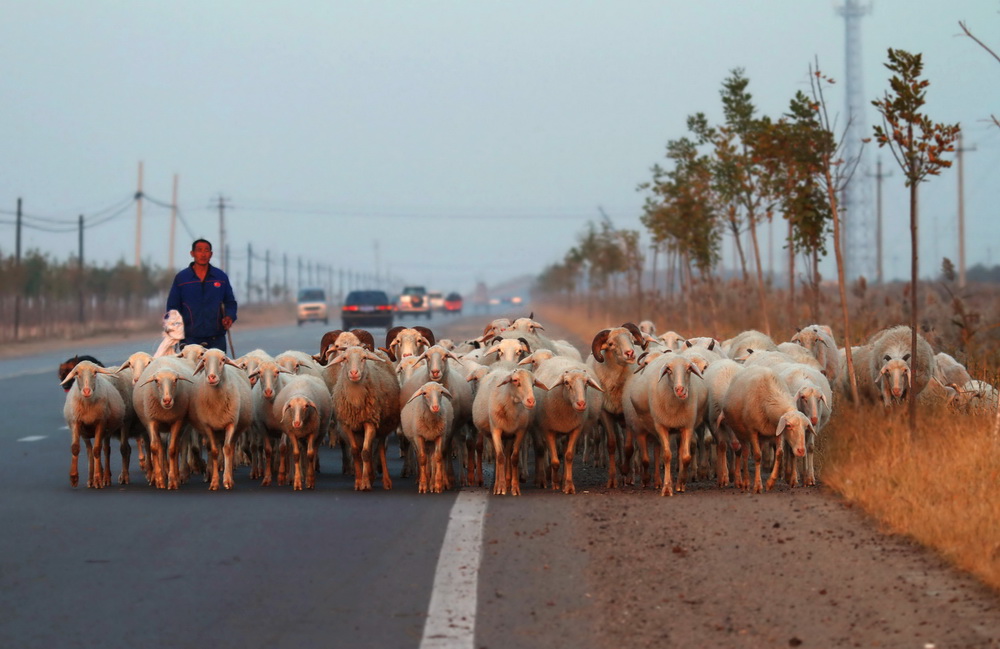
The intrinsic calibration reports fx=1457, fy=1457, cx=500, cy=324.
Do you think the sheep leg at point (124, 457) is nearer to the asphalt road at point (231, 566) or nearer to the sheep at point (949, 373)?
the asphalt road at point (231, 566)

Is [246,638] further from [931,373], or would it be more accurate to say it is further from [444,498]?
[931,373]

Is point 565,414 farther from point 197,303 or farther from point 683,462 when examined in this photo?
point 197,303

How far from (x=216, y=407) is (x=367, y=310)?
5361 cm

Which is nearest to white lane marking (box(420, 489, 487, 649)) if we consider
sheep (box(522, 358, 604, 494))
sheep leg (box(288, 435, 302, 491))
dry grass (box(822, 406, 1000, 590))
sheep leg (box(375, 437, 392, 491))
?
sheep (box(522, 358, 604, 494))

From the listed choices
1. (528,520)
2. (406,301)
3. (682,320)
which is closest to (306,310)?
(406,301)

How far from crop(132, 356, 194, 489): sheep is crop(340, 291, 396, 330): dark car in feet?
172

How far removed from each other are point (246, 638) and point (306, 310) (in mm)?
79888

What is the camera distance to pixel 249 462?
1645 centimetres

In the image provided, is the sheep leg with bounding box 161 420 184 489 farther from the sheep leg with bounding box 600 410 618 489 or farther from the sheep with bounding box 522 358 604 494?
the sheep leg with bounding box 600 410 618 489

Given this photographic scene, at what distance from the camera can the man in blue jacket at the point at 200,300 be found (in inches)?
638

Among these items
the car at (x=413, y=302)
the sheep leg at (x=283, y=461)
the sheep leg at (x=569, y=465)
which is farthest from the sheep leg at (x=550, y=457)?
the car at (x=413, y=302)

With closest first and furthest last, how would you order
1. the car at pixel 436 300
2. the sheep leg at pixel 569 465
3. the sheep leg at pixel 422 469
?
1. the sheep leg at pixel 569 465
2. the sheep leg at pixel 422 469
3. the car at pixel 436 300

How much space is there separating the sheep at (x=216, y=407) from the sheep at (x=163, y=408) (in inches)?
4.8

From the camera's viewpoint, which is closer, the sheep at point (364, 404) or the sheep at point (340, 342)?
the sheep at point (364, 404)
